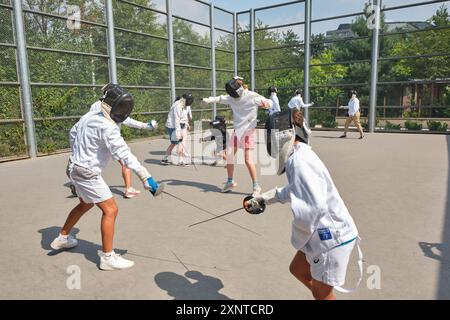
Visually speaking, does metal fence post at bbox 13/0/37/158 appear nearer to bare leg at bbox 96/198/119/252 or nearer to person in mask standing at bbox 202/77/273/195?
person in mask standing at bbox 202/77/273/195

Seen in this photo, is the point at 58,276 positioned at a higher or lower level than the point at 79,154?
lower

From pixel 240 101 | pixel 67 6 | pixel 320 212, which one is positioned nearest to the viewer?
pixel 320 212

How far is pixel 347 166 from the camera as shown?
8.73 metres

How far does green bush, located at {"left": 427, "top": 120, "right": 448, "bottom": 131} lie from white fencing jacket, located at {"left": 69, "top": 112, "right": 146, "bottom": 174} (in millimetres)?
16556

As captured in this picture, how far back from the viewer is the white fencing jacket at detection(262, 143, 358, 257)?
220 cm

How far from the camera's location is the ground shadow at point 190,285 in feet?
10.1

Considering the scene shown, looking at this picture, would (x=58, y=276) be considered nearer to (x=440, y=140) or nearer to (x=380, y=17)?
(x=440, y=140)

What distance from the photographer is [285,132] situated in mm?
2457

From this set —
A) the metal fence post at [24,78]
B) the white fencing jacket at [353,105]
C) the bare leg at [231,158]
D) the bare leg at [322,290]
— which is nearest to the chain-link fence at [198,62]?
the metal fence post at [24,78]

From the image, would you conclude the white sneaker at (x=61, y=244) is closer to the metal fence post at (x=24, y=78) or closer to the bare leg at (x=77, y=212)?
the bare leg at (x=77, y=212)

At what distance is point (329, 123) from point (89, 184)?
16740 millimetres

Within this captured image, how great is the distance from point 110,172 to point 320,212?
Answer: 7129 millimetres
